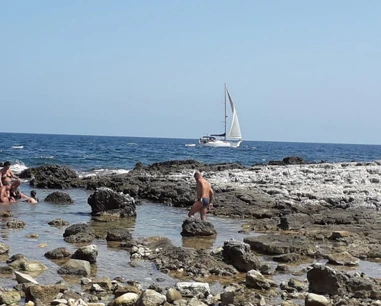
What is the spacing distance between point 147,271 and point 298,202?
10.6 metres

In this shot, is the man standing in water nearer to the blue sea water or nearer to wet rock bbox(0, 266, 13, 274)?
wet rock bbox(0, 266, 13, 274)

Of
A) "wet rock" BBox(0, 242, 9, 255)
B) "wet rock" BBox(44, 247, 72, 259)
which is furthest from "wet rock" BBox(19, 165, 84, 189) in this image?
"wet rock" BBox(44, 247, 72, 259)

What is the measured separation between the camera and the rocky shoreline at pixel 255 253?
839 cm

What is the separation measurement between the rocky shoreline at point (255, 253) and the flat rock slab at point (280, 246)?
2cm

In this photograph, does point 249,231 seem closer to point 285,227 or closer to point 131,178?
point 285,227

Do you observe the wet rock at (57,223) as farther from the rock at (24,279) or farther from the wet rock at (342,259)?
the wet rock at (342,259)

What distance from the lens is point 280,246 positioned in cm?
1239

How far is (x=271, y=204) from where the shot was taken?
19.9 meters

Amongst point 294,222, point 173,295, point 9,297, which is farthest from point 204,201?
point 9,297

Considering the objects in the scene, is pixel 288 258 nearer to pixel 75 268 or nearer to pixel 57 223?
pixel 75 268

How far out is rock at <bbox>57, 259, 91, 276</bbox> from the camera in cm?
969

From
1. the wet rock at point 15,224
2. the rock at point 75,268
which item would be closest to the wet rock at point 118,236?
the wet rock at point 15,224

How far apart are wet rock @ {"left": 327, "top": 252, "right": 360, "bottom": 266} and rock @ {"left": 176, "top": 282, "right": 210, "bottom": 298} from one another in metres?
3.72

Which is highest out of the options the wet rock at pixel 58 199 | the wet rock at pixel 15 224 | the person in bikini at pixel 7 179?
the person in bikini at pixel 7 179
